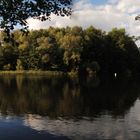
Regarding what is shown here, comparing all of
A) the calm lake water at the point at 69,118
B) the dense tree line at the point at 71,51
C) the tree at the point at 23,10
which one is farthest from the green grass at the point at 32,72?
the tree at the point at 23,10

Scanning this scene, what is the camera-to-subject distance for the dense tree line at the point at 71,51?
126500 mm

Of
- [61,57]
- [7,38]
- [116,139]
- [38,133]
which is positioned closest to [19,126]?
[38,133]

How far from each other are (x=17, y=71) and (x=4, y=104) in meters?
88.3

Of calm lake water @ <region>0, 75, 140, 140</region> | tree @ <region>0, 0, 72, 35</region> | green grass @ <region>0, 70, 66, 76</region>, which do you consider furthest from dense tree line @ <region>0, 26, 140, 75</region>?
tree @ <region>0, 0, 72, 35</region>

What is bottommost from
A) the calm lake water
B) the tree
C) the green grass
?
the calm lake water

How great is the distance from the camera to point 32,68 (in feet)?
439

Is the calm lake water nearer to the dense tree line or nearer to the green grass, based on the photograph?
the dense tree line

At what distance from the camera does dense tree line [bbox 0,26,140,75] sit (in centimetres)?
12650

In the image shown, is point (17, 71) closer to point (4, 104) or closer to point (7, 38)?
point (4, 104)

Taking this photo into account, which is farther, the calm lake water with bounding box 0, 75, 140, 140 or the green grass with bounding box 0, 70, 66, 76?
the green grass with bounding box 0, 70, 66, 76

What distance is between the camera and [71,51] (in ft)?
411

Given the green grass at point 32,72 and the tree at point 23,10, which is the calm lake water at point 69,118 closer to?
the tree at point 23,10

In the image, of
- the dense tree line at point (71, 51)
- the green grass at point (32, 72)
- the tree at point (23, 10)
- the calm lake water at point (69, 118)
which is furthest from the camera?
the green grass at point (32, 72)

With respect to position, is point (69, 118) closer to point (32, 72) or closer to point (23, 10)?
point (23, 10)
